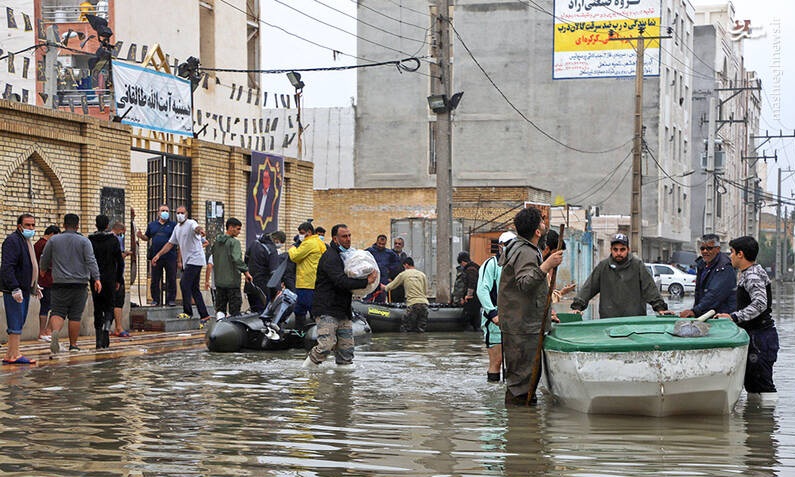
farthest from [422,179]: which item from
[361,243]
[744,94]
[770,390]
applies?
[744,94]

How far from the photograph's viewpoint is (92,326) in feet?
62.8

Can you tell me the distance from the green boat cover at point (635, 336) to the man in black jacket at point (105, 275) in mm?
7739

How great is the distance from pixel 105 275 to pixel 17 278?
2249mm

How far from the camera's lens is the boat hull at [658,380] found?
958 cm

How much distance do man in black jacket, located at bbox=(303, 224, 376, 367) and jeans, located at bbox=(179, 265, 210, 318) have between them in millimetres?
6484

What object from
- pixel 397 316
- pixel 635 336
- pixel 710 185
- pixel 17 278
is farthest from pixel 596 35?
pixel 635 336

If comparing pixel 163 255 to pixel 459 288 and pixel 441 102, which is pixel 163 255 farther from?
pixel 441 102

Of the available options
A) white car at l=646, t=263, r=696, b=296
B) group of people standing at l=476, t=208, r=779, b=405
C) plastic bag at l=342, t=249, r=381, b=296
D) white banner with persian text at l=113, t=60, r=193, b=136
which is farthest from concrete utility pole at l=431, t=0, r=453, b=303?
white car at l=646, t=263, r=696, b=296

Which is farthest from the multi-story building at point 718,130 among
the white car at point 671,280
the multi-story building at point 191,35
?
the multi-story building at point 191,35

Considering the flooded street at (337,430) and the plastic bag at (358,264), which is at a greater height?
the plastic bag at (358,264)

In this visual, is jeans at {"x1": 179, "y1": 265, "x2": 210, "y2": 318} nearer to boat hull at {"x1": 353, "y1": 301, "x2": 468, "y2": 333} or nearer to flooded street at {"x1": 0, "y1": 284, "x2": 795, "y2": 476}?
boat hull at {"x1": 353, "y1": 301, "x2": 468, "y2": 333}

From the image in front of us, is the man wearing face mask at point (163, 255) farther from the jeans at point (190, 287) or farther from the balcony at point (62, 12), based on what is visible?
the balcony at point (62, 12)

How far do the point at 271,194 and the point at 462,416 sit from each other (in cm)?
1736

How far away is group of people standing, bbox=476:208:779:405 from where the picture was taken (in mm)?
10289
